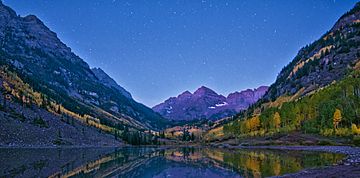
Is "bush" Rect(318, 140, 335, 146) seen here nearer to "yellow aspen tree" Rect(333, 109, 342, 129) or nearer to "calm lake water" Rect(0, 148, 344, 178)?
"yellow aspen tree" Rect(333, 109, 342, 129)

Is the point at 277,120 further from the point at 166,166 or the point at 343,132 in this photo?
the point at 166,166


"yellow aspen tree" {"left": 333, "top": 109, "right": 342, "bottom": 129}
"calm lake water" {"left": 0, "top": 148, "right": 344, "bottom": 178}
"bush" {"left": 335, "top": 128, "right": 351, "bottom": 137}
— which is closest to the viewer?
"calm lake water" {"left": 0, "top": 148, "right": 344, "bottom": 178}

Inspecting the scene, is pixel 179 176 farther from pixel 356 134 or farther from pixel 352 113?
pixel 352 113

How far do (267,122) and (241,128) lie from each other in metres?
24.9

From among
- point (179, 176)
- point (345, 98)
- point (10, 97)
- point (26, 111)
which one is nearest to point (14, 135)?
point (26, 111)

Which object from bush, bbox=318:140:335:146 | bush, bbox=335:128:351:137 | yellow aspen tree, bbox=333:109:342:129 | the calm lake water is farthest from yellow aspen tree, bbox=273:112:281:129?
the calm lake water

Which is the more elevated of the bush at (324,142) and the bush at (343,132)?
the bush at (343,132)

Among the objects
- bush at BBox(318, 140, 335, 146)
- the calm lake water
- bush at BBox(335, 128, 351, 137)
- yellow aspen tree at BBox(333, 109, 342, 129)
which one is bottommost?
the calm lake water

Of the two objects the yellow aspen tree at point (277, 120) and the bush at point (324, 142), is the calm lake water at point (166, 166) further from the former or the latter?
the yellow aspen tree at point (277, 120)

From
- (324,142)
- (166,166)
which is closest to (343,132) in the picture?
(324,142)

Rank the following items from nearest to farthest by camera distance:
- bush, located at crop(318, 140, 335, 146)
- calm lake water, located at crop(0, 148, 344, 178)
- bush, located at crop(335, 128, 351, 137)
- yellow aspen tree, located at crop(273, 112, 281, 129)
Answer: calm lake water, located at crop(0, 148, 344, 178) < bush, located at crop(318, 140, 335, 146) < bush, located at crop(335, 128, 351, 137) < yellow aspen tree, located at crop(273, 112, 281, 129)

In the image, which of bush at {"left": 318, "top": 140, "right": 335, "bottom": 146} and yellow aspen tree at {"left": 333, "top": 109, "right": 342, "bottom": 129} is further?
yellow aspen tree at {"left": 333, "top": 109, "right": 342, "bottom": 129}

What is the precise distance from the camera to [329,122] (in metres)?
120

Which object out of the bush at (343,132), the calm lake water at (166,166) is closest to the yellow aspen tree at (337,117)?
the bush at (343,132)
